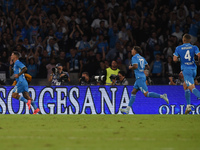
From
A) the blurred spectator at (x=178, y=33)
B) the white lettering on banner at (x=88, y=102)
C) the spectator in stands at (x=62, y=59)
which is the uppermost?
the blurred spectator at (x=178, y=33)

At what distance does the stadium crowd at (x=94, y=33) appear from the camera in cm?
1773

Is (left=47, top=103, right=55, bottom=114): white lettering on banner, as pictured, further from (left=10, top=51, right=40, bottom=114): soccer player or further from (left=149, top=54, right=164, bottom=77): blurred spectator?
(left=149, top=54, right=164, bottom=77): blurred spectator

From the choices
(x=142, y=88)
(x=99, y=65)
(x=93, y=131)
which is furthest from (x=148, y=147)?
(x=99, y=65)

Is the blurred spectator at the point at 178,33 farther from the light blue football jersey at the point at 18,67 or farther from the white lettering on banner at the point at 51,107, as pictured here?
the light blue football jersey at the point at 18,67

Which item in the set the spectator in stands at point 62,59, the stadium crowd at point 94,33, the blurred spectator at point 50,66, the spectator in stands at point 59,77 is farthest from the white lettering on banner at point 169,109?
the blurred spectator at point 50,66

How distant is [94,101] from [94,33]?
4447mm

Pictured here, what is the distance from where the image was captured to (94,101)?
15859mm

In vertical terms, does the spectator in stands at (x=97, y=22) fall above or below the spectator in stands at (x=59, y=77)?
above

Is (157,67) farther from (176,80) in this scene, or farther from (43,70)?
(43,70)

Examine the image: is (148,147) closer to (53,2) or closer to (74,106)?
(74,106)

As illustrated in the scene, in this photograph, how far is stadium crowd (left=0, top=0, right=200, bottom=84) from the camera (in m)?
17.7

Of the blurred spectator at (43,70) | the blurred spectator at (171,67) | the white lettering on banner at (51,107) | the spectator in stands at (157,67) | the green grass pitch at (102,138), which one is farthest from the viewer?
the blurred spectator at (43,70)

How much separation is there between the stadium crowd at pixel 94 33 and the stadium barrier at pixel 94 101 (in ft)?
4.10

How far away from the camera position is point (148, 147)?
A: 623cm
